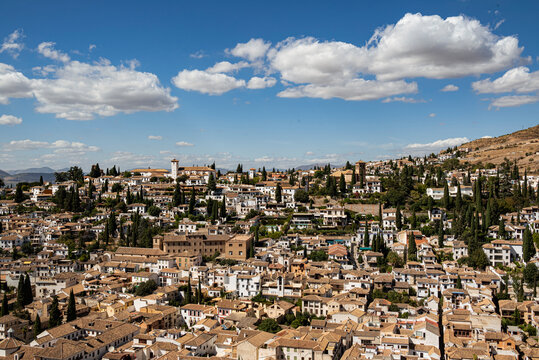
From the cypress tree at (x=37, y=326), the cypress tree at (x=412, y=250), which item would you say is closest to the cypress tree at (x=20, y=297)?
the cypress tree at (x=37, y=326)

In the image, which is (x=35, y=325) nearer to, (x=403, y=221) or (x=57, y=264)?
(x=57, y=264)

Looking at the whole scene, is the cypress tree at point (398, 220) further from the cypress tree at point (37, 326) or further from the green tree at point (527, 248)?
the cypress tree at point (37, 326)

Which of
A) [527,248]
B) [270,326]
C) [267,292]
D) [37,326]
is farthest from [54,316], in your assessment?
[527,248]

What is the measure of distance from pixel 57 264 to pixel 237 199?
845 inches

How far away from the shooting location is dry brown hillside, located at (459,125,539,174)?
75744 millimetres

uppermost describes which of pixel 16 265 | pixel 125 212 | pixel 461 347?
pixel 125 212

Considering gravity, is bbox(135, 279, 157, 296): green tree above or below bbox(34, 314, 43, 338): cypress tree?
→ above

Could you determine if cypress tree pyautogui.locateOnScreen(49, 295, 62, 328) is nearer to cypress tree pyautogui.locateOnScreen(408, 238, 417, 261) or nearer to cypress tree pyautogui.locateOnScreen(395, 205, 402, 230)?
cypress tree pyautogui.locateOnScreen(408, 238, 417, 261)

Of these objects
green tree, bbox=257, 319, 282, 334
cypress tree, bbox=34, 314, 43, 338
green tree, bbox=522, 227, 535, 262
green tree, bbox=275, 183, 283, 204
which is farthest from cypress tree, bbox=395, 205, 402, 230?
cypress tree, bbox=34, 314, 43, 338

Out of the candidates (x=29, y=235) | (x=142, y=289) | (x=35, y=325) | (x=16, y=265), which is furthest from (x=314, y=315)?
(x=29, y=235)

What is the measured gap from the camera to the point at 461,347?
990 inches

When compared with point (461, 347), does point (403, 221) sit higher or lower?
higher

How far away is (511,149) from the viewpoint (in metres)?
87.8

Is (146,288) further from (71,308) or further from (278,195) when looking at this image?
(278,195)
